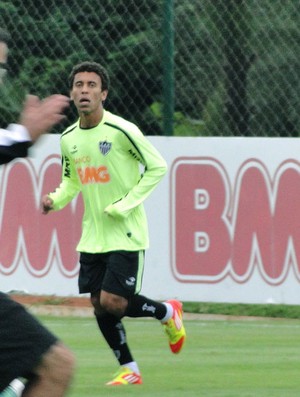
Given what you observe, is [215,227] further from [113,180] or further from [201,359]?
[113,180]

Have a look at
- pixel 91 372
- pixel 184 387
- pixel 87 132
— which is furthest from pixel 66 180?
pixel 184 387

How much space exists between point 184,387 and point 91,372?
1122 millimetres

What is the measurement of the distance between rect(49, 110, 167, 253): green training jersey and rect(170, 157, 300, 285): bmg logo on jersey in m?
3.57

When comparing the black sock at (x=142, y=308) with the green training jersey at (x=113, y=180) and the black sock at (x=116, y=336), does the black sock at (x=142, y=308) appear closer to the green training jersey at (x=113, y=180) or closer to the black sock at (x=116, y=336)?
the black sock at (x=116, y=336)

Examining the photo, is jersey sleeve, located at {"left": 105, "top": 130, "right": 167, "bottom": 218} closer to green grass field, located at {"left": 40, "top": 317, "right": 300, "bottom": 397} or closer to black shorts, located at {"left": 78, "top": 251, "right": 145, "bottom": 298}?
black shorts, located at {"left": 78, "top": 251, "right": 145, "bottom": 298}

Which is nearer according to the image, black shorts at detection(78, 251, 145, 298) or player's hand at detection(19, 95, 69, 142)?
player's hand at detection(19, 95, 69, 142)

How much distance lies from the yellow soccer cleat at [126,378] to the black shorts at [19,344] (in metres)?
3.24

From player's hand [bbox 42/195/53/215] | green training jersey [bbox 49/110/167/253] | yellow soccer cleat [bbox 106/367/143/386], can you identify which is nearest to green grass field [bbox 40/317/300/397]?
yellow soccer cleat [bbox 106/367/143/386]

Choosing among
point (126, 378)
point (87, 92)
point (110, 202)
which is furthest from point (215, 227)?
point (126, 378)

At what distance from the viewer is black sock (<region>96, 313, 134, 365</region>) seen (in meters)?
9.21

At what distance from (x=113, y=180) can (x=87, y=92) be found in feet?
2.04

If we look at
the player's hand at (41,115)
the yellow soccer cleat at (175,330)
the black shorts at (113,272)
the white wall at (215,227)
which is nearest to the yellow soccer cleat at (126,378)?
the black shorts at (113,272)

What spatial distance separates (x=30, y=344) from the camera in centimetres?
571

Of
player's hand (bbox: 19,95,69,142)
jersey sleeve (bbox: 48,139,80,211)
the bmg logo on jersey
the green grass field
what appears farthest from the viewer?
the bmg logo on jersey
